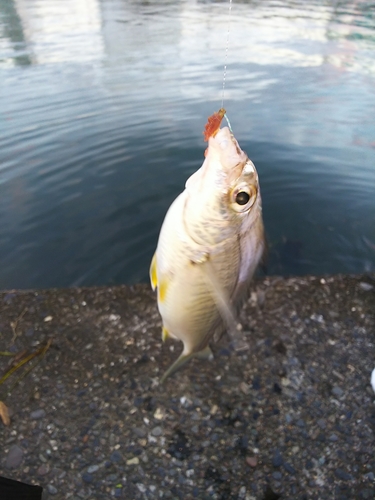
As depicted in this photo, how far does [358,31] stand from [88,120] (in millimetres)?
16803

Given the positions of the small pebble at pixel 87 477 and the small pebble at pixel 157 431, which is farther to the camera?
the small pebble at pixel 157 431

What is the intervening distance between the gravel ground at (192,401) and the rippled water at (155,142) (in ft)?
3.78

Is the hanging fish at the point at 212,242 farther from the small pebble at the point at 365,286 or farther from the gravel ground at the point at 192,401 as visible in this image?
the small pebble at the point at 365,286

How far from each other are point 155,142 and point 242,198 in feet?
20.7

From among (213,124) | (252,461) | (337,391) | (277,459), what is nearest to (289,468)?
(277,459)

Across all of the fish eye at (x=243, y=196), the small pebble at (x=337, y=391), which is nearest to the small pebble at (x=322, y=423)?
the small pebble at (x=337, y=391)

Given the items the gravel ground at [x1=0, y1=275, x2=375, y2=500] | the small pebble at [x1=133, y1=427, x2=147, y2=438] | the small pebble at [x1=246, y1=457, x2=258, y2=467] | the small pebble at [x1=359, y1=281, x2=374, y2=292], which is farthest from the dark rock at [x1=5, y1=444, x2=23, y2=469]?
the small pebble at [x1=359, y1=281, x2=374, y2=292]

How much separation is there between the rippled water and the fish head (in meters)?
2.64

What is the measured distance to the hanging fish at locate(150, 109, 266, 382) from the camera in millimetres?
1961

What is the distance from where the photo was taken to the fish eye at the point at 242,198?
196 centimetres

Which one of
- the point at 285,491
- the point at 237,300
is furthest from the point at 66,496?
the point at 237,300

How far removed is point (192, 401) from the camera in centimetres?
287

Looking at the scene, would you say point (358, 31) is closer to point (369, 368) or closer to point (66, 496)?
point (369, 368)

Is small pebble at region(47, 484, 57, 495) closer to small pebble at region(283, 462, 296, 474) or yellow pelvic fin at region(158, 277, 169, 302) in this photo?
yellow pelvic fin at region(158, 277, 169, 302)
